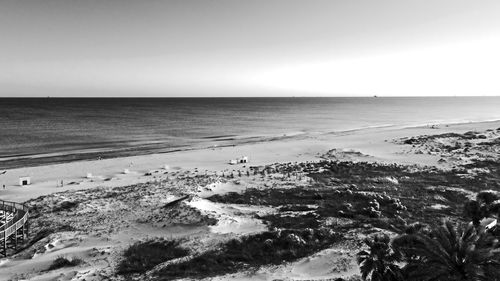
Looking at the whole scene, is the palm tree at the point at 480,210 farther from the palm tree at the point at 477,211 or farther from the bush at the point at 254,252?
the bush at the point at 254,252

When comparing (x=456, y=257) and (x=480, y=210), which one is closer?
(x=456, y=257)

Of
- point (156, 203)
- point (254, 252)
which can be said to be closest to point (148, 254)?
point (254, 252)

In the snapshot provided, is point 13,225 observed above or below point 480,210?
below

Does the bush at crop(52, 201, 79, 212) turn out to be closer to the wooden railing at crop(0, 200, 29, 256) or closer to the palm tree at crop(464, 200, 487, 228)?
the wooden railing at crop(0, 200, 29, 256)

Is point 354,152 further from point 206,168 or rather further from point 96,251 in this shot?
point 96,251

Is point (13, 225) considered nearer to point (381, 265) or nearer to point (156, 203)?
point (156, 203)
